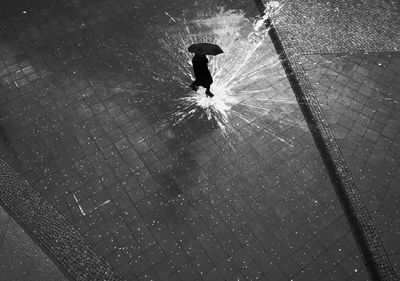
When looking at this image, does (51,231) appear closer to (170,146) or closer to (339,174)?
(170,146)

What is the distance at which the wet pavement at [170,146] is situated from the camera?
5457 millimetres

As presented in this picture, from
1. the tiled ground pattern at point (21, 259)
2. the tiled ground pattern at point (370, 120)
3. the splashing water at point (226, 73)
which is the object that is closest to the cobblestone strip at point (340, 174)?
the tiled ground pattern at point (370, 120)

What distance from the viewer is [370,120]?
7.08m

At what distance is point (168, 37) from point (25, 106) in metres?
3.70

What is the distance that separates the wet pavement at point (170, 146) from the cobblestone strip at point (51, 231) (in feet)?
0.50

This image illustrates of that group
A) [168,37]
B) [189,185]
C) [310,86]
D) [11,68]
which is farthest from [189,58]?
[11,68]

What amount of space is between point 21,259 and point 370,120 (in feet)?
22.7

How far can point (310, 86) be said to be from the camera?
758 centimetres

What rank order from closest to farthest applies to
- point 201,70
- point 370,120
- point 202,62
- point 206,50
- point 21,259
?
point 21,259
point 206,50
point 202,62
point 201,70
point 370,120

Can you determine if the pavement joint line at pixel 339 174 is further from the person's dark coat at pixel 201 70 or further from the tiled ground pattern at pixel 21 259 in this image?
the tiled ground pattern at pixel 21 259

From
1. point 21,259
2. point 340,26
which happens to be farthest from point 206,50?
point 340,26

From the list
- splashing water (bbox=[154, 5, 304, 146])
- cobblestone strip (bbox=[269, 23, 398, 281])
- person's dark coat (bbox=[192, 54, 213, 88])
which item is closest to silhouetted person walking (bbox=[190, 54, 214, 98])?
person's dark coat (bbox=[192, 54, 213, 88])

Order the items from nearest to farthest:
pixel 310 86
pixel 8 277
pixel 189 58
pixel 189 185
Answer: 1. pixel 8 277
2. pixel 189 185
3. pixel 310 86
4. pixel 189 58

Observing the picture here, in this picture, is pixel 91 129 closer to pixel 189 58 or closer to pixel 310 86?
pixel 189 58
